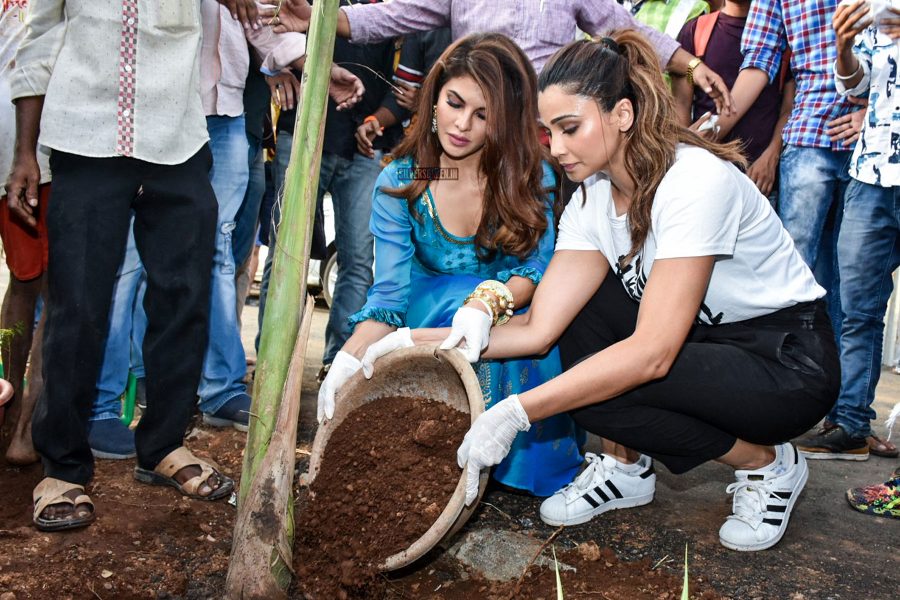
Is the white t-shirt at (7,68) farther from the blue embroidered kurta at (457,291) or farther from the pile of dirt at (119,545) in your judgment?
the blue embroidered kurta at (457,291)

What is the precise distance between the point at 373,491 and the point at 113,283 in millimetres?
936

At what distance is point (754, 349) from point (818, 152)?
1.21 meters

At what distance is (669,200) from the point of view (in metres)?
2.05

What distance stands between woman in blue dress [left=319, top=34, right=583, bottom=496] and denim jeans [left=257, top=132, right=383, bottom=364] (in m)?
0.96

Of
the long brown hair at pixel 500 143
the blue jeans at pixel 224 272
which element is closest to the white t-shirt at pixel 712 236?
the long brown hair at pixel 500 143

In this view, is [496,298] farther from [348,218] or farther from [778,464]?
[348,218]

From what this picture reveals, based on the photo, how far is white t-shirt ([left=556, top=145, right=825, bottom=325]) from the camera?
6.63 feet

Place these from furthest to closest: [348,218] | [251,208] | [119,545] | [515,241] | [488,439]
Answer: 1. [348,218]
2. [251,208]
3. [515,241]
4. [119,545]
5. [488,439]

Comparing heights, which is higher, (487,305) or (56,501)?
(487,305)

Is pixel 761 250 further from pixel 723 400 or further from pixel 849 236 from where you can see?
pixel 849 236

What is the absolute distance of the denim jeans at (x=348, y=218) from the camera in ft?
11.8

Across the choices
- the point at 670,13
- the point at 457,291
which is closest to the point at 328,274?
the point at 670,13

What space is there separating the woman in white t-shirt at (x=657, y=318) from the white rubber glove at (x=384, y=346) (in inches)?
0.7

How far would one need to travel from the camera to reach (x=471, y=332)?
7.43 ft
